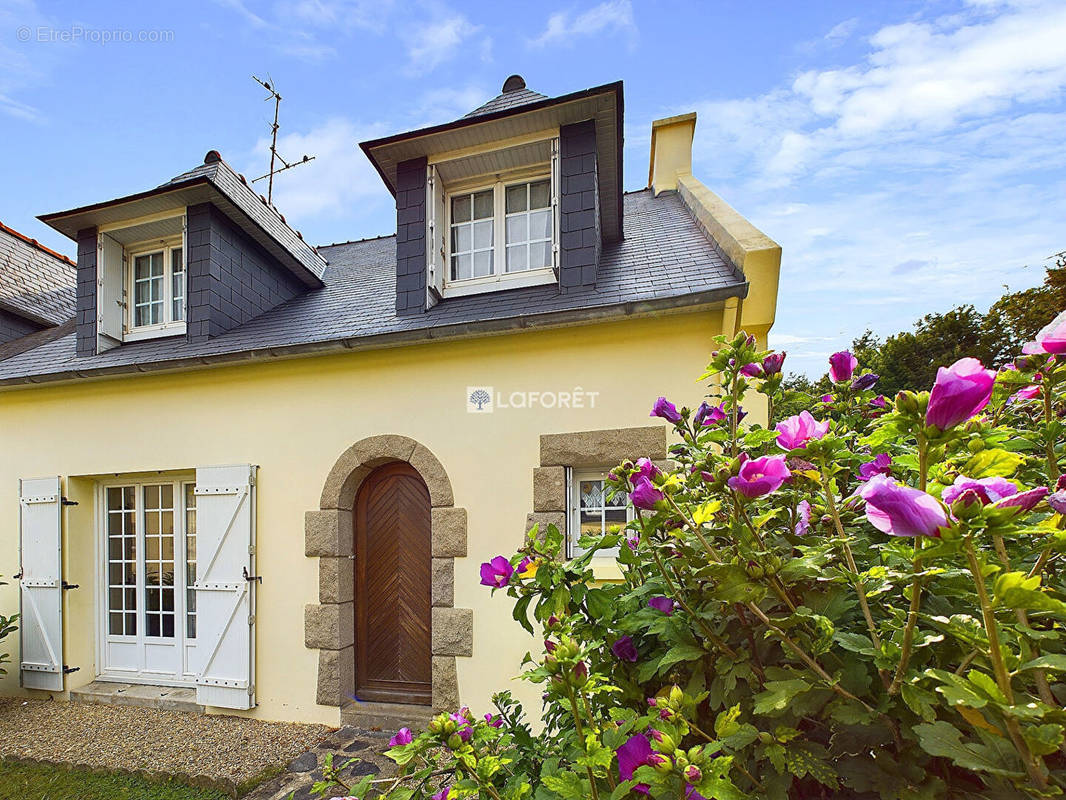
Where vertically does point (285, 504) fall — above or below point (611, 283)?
below

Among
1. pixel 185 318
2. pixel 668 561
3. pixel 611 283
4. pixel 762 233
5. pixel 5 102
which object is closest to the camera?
pixel 668 561

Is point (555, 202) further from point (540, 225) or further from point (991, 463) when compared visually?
point (991, 463)

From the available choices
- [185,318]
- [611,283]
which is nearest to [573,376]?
[611,283]

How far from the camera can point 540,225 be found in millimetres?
4945

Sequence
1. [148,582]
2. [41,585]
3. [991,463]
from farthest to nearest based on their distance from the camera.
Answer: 1. [148,582]
2. [41,585]
3. [991,463]

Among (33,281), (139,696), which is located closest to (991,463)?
(139,696)

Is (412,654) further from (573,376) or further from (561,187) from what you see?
(561,187)

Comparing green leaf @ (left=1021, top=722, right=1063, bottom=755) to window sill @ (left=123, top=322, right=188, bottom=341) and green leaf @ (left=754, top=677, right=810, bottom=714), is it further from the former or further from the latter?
window sill @ (left=123, top=322, right=188, bottom=341)

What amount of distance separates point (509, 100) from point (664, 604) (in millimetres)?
5493

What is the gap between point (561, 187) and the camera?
470 centimetres

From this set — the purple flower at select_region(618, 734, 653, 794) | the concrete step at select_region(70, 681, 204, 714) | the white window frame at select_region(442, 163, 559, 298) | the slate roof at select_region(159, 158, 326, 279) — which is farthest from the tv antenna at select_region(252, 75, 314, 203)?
the purple flower at select_region(618, 734, 653, 794)

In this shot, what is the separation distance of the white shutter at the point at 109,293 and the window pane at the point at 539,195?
4903 millimetres

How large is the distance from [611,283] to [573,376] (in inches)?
38.3

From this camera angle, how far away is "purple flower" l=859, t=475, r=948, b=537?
591 millimetres
